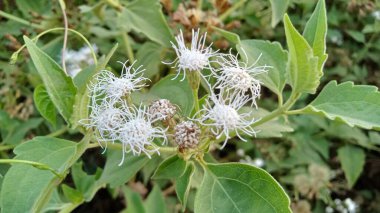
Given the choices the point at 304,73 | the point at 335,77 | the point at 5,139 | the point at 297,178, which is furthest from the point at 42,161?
the point at 335,77

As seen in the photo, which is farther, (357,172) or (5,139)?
(357,172)

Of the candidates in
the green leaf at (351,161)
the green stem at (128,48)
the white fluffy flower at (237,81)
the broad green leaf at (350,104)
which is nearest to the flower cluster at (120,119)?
the white fluffy flower at (237,81)

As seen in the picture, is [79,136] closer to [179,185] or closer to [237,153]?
[237,153]

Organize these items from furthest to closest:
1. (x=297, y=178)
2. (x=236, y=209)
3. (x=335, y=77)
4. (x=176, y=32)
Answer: (x=335, y=77) < (x=297, y=178) < (x=176, y=32) < (x=236, y=209)

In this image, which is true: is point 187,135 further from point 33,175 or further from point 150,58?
point 150,58

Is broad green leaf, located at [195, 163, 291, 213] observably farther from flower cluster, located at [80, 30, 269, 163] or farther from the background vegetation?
the background vegetation

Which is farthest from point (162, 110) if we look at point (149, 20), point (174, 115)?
point (149, 20)
